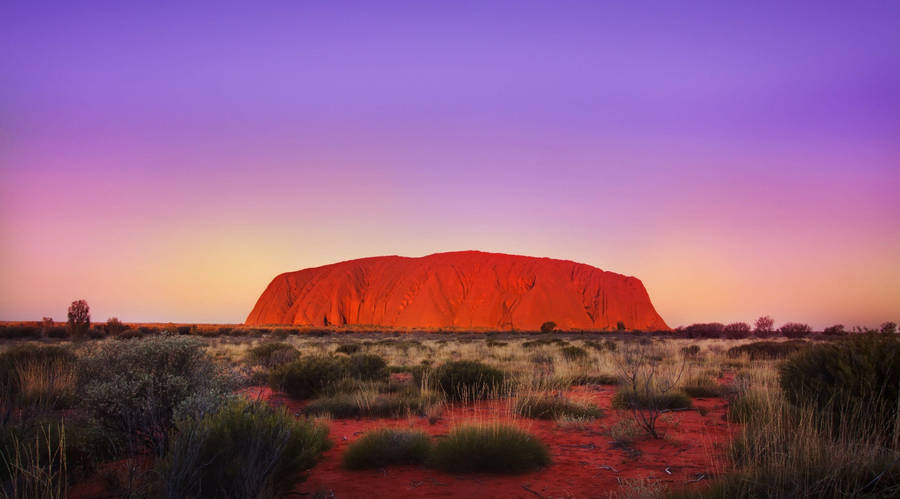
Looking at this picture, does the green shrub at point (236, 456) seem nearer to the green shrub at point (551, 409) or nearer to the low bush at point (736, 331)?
the green shrub at point (551, 409)

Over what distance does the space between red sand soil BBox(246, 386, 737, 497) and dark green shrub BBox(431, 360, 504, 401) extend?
8.79ft

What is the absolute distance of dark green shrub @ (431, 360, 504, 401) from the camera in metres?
9.91

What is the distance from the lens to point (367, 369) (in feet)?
41.0

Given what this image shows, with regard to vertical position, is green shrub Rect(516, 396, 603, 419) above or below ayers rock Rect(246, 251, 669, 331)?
below

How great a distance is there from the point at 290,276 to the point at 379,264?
53.3 ft

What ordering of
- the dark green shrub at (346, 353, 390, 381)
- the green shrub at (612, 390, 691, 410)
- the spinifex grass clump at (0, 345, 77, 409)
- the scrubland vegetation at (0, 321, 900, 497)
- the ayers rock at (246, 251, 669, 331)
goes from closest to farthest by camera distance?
the scrubland vegetation at (0, 321, 900, 497), the spinifex grass clump at (0, 345, 77, 409), the green shrub at (612, 390, 691, 410), the dark green shrub at (346, 353, 390, 381), the ayers rock at (246, 251, 669, 331)

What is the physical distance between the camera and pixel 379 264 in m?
85.5

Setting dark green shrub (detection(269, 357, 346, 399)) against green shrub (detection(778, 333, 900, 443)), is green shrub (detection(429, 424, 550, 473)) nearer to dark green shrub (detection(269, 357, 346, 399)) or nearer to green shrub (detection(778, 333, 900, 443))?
green shrub (detection(778, 333, 900, 443))

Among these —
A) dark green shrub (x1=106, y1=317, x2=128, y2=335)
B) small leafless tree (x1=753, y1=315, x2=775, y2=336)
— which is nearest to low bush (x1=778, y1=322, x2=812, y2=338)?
small leafless tree (x1=753, y1=315, x2=775, y2=336)

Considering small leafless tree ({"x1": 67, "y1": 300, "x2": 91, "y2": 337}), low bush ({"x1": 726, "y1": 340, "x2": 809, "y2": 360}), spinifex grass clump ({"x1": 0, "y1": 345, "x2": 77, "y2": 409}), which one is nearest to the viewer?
spinifex grass clump ({"x1": 0, "y1": 345, "x2": 77, "y2": 409})

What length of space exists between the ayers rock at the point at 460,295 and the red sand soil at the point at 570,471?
63.9m

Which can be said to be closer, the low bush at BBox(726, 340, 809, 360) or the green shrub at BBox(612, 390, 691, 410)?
the green shrub at BBox(612, 390, 691, 410)

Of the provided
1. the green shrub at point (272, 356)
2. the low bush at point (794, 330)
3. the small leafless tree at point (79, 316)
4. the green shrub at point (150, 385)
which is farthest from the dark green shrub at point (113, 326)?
the low bush at point (794, 330)

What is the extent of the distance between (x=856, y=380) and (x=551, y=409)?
155 inches
